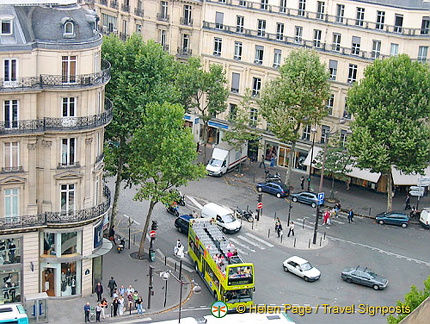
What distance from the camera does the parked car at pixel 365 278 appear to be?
217 ft

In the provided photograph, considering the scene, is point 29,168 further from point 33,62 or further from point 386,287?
→ point 386,287

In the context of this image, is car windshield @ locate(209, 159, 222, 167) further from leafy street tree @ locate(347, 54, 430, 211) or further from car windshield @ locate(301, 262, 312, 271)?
car windshield @ locate(301, 262, 312, 271)

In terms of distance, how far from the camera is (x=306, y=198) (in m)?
85.4

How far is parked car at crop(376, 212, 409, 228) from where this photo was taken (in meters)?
80.6

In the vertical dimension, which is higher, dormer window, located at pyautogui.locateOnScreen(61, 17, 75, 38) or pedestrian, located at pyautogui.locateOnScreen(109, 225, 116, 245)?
dormer window, located at pyautogui.locateOnScreen(61, 17, 75, 38)

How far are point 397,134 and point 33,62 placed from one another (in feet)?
129

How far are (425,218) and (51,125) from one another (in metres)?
42.3

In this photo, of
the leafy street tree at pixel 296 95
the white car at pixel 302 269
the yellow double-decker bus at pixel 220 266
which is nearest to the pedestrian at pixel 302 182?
the leafy street tree at pixel 296 95

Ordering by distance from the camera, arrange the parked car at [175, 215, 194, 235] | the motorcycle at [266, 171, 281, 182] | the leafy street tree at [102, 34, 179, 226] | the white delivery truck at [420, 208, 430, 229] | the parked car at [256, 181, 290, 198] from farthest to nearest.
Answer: the motorcycle at [266, 171, 281, 182]
the parked car at [256, 181, 290, 198]
the white delivery truck at [420, 208, 430, 229]
the parked car at [175, 215, 194, 235]
the leafy street tree at [102, 34, 179, 226]

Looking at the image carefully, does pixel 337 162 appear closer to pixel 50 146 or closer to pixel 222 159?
pixel 222 159

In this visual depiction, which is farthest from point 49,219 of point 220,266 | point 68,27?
point 68,27

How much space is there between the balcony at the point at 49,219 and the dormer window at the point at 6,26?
1402 cm

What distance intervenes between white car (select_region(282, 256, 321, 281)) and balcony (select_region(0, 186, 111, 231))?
1806 centimetres

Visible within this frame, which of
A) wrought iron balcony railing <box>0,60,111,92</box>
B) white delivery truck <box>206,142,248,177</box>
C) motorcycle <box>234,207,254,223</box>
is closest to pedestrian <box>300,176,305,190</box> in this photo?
white delivery truck <box>206,142,248,177</box>
